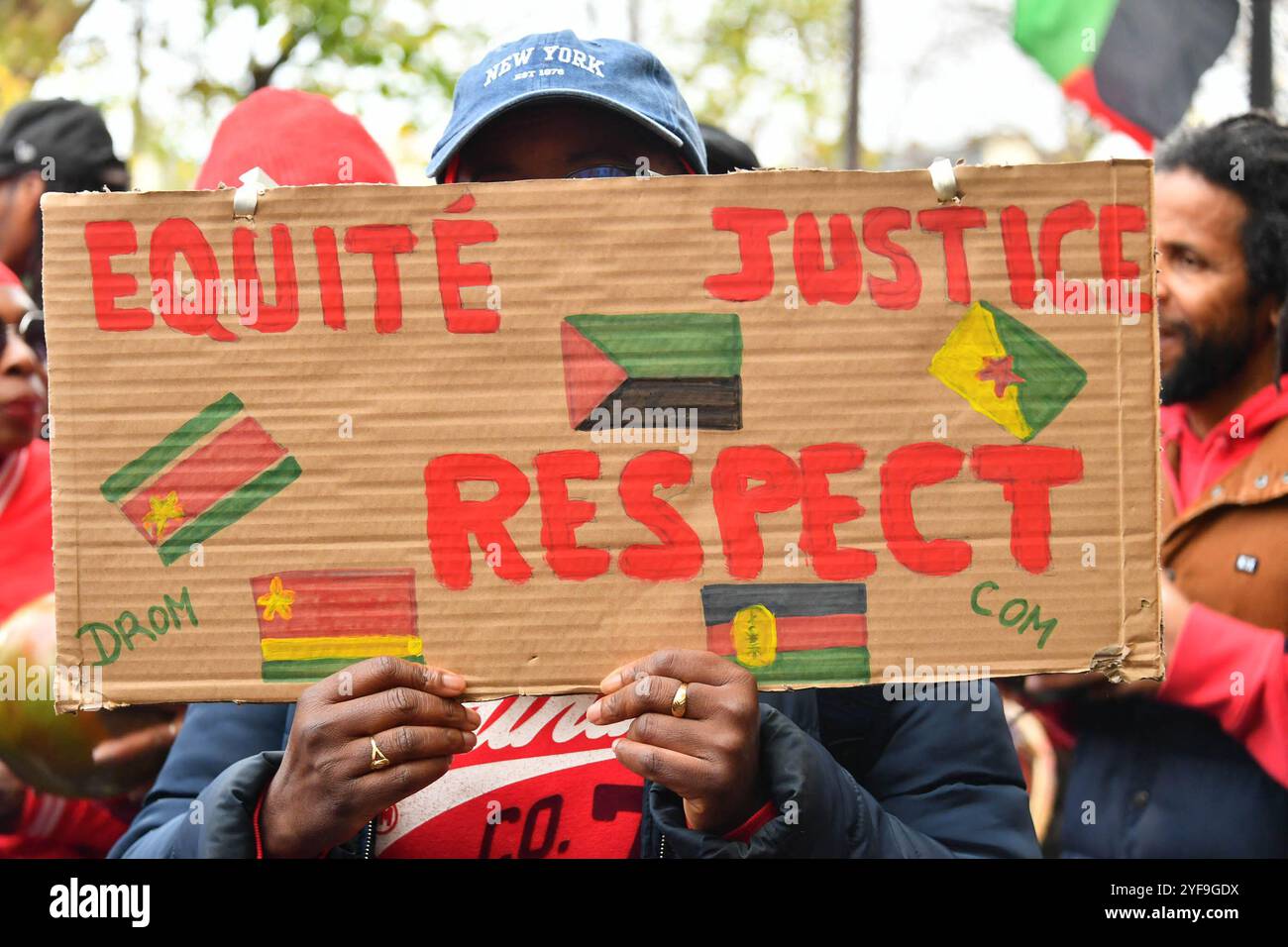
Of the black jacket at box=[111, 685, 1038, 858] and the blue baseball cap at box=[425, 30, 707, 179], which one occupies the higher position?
the blue baseball cap at box=[425, 30, 707, 179]

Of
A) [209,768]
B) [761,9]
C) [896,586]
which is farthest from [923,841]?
[761,9]

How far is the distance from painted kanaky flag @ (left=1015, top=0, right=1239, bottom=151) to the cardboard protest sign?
2794mm

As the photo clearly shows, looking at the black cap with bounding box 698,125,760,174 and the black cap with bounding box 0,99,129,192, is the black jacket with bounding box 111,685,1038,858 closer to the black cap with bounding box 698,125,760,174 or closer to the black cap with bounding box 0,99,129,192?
the black cap with bounding box 698,125,760,174

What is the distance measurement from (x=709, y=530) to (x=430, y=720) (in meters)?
0.41

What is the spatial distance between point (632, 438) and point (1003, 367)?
1.53ft

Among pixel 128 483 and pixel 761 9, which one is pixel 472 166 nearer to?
pixel 128 483

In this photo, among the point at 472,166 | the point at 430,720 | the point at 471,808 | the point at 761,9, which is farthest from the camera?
the point at 761,9

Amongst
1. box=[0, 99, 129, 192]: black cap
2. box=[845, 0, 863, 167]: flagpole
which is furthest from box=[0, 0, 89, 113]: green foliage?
box=[0, 99, 129, 192]: black cap

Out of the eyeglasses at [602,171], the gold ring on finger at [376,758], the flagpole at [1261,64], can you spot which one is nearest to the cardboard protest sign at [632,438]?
the gold ring on finger at [376,758]

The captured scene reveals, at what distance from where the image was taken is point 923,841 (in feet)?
5.75

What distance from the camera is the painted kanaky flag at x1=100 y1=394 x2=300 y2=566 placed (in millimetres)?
1588

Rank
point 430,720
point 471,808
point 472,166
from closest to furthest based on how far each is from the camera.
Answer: point 430,720 → point 471,808 → point 472,166

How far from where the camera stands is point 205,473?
5.22 feet

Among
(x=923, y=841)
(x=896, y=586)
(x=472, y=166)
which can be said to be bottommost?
(x=923, y=841)
